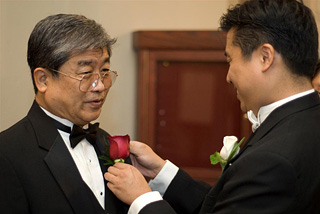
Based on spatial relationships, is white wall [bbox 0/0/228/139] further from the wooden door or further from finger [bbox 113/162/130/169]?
finger [bbox 113/162/130/169]

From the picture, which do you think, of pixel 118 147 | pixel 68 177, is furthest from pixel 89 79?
pixel 68 177

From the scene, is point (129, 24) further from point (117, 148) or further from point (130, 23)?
point (117, 148)

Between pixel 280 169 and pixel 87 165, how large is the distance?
2.87 ft

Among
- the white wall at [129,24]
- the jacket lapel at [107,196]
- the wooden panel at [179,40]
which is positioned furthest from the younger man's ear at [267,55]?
the white wall at [129,24]

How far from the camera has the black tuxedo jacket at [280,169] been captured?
62.6 inches

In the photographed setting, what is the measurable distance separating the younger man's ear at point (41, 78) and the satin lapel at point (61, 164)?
0.31 ft

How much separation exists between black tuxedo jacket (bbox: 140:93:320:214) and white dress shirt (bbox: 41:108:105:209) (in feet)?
1.79

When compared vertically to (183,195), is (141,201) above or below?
above

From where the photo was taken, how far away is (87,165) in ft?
6.86

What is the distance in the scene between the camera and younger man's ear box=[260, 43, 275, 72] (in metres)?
1.73

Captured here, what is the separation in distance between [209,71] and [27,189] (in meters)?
2.35

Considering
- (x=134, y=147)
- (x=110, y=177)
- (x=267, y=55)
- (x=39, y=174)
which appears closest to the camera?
(x=267, y=55)

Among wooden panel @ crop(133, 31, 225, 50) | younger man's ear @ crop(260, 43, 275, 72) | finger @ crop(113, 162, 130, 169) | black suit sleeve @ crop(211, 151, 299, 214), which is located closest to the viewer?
black suit sleeve @ crop(211, 151, 299, 214)

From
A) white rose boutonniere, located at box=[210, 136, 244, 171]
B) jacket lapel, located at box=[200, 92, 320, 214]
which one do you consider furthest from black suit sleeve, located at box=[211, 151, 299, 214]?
white rose boutonniere, located at box=[210, 136, 244, 171]
